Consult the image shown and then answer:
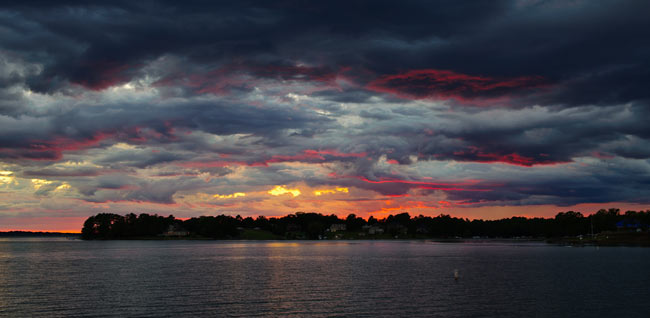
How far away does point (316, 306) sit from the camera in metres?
57.6

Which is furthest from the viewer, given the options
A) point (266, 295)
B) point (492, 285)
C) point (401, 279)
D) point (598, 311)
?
point (401, 279)

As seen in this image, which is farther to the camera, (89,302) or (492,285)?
(492,285)

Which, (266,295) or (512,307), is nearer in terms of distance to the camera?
(512,307)

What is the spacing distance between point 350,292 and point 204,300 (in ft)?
66.4

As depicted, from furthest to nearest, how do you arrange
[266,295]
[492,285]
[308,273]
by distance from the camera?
[308,273] → [492,285] → [266,295]

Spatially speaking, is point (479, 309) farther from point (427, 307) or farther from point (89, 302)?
point (89, 302)

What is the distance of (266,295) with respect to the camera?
6594 cm

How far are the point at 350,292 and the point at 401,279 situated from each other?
20.1 metres

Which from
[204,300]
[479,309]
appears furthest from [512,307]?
[204,300]

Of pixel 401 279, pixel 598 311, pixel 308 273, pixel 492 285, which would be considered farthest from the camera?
pixel 308 273

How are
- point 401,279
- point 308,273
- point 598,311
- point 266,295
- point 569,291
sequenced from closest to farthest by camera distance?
point 598,311, point 266,295, point 569,291, point 401,279, point 308,273

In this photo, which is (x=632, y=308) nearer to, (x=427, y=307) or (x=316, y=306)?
(x=427, y=307)

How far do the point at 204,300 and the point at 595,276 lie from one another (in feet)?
233

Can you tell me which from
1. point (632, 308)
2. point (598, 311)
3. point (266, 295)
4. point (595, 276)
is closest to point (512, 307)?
point (598, 311)
